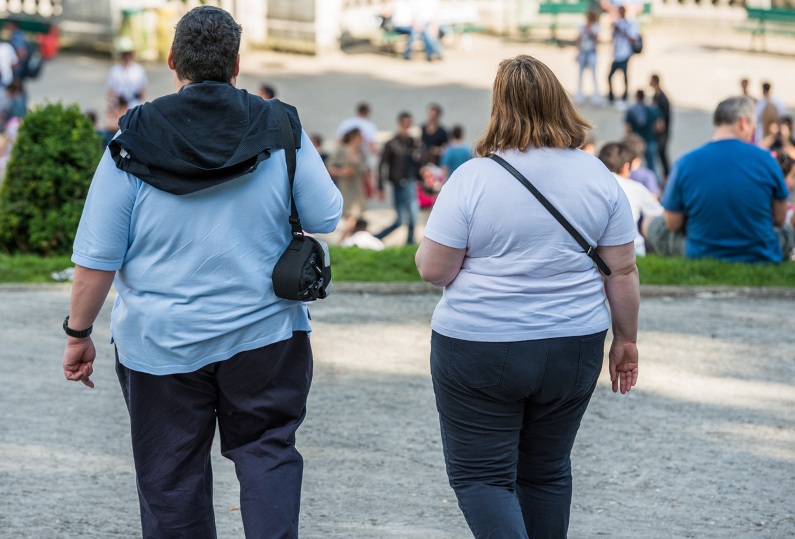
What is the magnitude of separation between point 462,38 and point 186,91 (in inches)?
865

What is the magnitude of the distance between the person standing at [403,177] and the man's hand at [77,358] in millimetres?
10841

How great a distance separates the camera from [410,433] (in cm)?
540

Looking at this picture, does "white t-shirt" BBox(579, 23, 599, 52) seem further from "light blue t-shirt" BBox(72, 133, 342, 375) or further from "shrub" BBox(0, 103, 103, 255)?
"light blue t-shirt" BBox(72, 133, 342, 375)

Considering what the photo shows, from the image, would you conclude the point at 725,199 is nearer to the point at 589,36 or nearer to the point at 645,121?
the point at 645,121

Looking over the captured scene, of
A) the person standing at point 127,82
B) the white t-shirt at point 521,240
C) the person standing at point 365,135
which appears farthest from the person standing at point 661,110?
the white t-shirt at point 521,240

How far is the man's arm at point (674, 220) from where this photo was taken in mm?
8203

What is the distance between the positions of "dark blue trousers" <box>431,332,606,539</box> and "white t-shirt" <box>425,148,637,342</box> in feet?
0.20

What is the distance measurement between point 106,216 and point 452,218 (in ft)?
3.28

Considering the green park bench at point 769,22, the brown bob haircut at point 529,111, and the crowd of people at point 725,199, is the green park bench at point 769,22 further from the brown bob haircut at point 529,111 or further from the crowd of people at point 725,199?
the brown bob haircut at point 529,111

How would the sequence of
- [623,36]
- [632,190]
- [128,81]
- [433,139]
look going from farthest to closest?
1. [623,36]
2. [128,81]
3. [433,139]
4. [632,190]

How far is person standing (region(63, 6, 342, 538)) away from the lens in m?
3.35

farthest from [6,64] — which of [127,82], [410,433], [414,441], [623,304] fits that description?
[623,304]

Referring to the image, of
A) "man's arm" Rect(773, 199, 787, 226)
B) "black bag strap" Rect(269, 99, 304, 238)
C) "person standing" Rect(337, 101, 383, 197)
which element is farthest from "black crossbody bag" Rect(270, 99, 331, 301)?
"person standing" Rect(337, 101, 383, 197)

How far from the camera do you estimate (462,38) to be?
81.4ft
